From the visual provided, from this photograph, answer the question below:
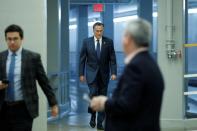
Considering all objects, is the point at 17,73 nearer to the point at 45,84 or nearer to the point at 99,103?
the point at 45,84

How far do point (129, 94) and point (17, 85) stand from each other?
1.80 meters

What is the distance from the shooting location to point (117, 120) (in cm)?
320

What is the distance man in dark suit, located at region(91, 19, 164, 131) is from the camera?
2967 millimetres

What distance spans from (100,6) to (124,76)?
8.15m

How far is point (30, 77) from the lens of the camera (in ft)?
14.8

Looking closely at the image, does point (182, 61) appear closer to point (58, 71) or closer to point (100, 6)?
point (58, 71)

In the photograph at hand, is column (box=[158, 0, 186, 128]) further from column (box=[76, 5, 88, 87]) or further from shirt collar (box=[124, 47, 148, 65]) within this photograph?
column (box=[76, 5, 88, 87])

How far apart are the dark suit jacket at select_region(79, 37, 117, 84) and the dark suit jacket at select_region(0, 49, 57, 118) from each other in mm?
2538

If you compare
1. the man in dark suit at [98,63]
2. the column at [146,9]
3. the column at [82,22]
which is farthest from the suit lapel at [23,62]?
the column at [82,22]

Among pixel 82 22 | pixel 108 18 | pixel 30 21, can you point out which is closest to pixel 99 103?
pixel 30 21

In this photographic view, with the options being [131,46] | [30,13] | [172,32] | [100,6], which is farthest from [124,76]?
[100,6]

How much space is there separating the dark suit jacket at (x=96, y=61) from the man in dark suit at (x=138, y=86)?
13.2ft

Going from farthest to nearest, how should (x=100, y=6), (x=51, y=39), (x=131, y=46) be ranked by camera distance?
(x=100, y=6) < (x=51, y=39) < (x=131, y=46)

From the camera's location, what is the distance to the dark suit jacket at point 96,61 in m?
7.15
